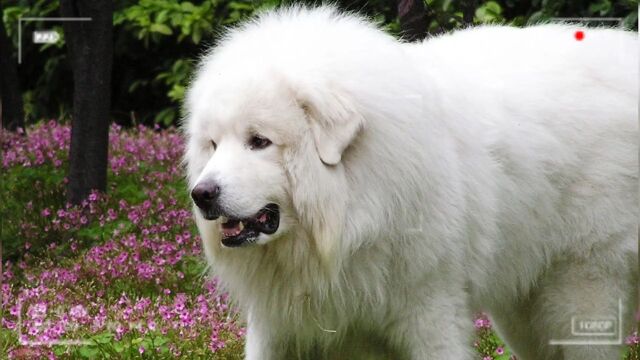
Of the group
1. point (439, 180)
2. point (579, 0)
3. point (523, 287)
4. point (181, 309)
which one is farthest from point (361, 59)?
point (579, 0)

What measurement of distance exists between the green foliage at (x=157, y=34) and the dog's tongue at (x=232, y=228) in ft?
7.47

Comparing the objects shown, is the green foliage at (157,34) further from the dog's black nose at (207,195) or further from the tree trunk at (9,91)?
the dog's black nose at (207,195)

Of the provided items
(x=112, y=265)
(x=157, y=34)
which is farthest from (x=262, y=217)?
(x=157, y=34)

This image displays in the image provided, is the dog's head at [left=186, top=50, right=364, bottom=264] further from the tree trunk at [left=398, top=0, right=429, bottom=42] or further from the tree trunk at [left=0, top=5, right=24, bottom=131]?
the tree trunk at [left=0, top=5, right=24, bottom=131]

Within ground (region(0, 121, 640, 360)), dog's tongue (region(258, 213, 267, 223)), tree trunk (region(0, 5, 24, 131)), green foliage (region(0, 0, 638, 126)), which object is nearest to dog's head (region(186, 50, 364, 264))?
dog's tongue (region(258, 213, 267, 223))

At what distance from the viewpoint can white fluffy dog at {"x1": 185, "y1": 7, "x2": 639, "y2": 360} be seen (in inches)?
139

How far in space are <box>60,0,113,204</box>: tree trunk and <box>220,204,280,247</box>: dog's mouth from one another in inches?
135

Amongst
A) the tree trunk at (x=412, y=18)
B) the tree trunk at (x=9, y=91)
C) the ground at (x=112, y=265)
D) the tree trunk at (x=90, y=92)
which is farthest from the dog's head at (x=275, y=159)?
the tree trunk at (x=9, y=91)

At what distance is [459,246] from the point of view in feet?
12.4

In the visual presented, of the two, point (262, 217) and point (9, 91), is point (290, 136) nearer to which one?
point (262, 217)

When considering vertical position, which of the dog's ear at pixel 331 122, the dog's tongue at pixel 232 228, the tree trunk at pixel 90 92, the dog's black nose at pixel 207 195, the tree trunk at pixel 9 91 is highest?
the dog's ear at pixel 331 122

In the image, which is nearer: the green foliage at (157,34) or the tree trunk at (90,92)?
the green foliage at (157,34)

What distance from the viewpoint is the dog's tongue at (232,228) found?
3.58 meters

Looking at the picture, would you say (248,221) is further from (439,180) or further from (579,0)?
(579,0)
